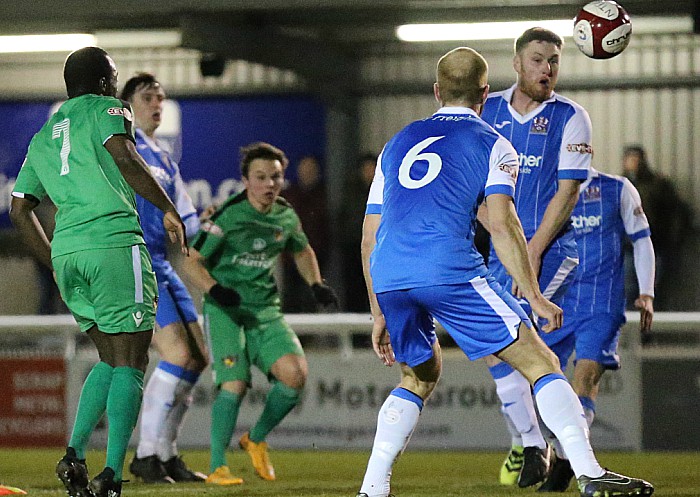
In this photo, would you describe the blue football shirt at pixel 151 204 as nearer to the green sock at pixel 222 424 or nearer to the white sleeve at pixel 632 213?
the green sock at pixel 222 424

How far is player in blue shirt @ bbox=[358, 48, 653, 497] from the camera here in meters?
5.60

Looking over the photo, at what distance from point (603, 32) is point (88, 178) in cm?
312

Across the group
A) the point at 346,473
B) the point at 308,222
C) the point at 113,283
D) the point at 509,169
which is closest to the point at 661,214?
the point at 308,222

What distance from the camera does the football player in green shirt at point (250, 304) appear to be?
862cm

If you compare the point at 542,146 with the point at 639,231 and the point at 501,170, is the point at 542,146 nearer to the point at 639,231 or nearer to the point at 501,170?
the point at 639,231

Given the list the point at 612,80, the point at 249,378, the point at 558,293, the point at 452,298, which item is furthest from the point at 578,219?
the point at 612,80

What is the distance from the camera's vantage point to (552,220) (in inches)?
286

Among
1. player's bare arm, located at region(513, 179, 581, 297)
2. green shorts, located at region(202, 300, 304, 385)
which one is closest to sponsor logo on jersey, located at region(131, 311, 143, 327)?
player's bare arm, located at region(513, 179, 581, 297)

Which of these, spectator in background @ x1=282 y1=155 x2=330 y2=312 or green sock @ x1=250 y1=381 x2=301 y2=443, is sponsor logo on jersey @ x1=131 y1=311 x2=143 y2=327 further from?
spectator in background @ x1=282 y1=155 x2=330 y2=312

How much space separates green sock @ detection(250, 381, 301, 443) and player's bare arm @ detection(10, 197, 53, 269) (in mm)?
2194

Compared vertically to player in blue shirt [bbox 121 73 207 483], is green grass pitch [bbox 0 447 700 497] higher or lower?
lower

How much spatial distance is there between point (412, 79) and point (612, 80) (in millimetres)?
2245

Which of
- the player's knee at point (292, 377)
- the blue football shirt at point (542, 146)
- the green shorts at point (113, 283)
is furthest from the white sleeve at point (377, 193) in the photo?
the player's knee at point (292, 377)

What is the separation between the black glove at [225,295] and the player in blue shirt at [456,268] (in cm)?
260
